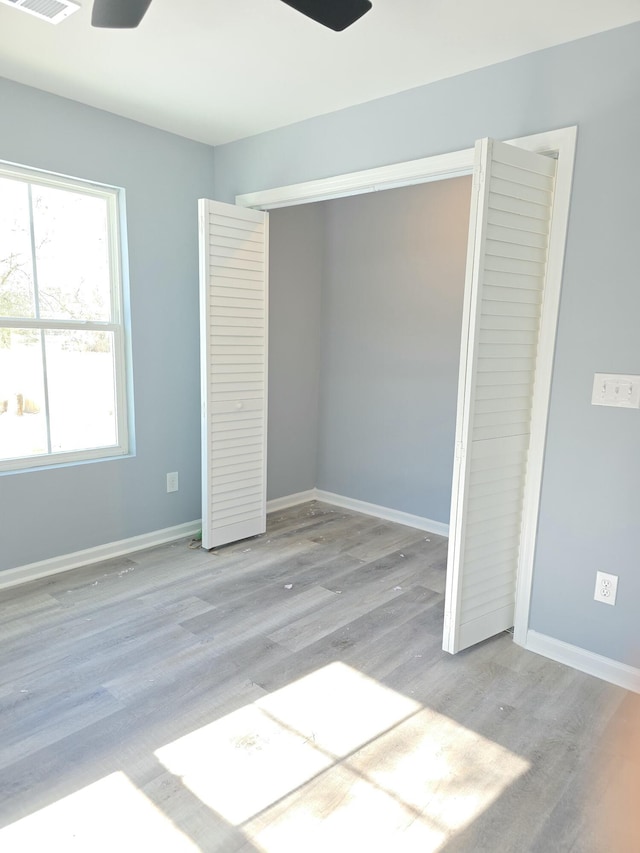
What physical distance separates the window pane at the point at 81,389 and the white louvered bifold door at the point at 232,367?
576 millimetres

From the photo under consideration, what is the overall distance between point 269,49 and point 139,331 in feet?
5.51

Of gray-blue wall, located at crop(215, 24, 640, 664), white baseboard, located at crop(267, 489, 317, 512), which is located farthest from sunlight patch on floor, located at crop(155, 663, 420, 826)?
white baseboard, located at crop(267, 489, 317, 512)

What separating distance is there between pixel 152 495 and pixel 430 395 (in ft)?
6.60

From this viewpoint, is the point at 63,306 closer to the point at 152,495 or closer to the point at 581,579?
the point at 152,495

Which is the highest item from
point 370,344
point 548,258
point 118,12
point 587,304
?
point 118,12

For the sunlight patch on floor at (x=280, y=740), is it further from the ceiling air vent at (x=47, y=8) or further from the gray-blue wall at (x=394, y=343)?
the ceiling air vent at (x=47, y=8)

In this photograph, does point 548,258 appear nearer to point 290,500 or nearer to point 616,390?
point 616,390

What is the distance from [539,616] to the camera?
2.41 m

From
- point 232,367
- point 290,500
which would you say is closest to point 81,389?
point 232,367

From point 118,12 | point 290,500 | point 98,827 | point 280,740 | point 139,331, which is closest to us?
point 98,827

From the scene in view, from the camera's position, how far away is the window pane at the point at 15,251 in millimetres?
2748

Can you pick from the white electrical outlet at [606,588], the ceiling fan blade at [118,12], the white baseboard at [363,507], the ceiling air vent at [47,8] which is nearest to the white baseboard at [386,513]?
the white baseboard at [363,507]

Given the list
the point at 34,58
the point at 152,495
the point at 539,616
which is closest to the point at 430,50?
the point at 34,58

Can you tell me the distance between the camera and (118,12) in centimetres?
162
